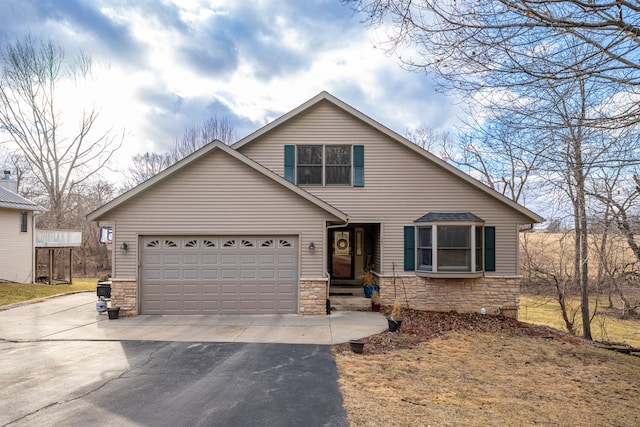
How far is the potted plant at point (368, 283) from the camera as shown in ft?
Result: 39.5

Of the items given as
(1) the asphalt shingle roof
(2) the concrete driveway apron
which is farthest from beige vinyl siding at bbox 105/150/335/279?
(1) the asphalt shingle roof

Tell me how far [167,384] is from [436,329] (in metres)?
6.65

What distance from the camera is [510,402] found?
512cm

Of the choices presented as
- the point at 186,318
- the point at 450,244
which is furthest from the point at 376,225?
the point at 186,318

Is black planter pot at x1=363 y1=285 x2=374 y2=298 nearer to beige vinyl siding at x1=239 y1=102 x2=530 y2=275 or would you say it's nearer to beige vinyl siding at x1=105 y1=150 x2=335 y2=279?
beige vinyl siding at x1=239 y1=102 x2=530 y2=275

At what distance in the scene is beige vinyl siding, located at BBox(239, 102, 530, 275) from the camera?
458 inches

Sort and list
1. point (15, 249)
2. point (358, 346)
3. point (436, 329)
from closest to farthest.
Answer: point (358, 346) < point (436, 329) < point (15, 249)

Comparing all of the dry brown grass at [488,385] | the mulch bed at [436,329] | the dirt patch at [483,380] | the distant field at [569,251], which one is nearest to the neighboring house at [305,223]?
the mulch bed at [436,329]

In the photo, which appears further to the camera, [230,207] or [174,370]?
[230,207]

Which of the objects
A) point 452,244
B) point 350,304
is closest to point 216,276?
point 350,304

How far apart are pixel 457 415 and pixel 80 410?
4845 millimetres

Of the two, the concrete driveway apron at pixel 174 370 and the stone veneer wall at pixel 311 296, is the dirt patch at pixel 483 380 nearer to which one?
the concrete driveway apron at pixel 174 370

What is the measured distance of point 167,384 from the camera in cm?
554

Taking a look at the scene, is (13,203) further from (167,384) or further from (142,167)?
(167,384)
